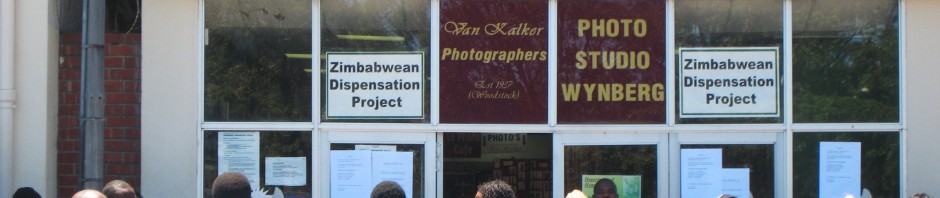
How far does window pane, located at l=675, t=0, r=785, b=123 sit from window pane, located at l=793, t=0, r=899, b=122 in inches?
5.7

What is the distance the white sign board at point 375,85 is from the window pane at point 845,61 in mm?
2806

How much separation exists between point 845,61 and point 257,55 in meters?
4.35

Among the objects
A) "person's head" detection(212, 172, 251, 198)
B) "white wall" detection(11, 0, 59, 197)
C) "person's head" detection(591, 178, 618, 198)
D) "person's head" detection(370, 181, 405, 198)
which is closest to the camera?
"person's head" detection(212, 172, 251, 198)

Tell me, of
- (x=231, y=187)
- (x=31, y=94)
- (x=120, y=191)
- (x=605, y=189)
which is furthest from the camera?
(x=605, y=189)

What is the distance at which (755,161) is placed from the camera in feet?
26.9

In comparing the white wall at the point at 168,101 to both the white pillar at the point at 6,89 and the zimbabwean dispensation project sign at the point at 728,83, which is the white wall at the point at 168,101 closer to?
the white pillar at the point at 6,89

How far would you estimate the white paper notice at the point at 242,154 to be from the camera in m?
8.12

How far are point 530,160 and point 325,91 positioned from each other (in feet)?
7.84

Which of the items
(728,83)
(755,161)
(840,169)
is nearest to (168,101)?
(728,83)

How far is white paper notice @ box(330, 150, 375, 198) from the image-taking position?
26.7 ft

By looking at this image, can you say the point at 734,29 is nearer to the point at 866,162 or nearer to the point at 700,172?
the point at 700,172

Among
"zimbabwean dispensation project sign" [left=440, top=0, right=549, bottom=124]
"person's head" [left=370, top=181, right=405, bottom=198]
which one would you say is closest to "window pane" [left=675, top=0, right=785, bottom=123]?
"zimbabwean dispensation project sign" [left=440, top=0, right=549, bottom=124]

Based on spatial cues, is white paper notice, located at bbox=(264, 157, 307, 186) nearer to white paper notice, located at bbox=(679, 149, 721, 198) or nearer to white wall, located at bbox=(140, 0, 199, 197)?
white wall, located at bbox=(140, 0, 199, 197)

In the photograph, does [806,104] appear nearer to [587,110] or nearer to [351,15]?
[587,110]
